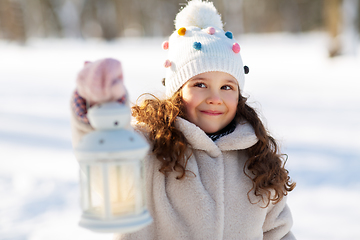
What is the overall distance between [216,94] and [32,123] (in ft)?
12.7

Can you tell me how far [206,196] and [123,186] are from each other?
21.5 inches

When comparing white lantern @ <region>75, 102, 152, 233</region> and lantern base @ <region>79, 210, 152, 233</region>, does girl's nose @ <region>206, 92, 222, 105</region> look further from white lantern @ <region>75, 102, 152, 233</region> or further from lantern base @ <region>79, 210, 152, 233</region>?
lantern base @ <region>79, 210, 152, 233</region>

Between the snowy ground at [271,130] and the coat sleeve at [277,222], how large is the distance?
455 millimetres

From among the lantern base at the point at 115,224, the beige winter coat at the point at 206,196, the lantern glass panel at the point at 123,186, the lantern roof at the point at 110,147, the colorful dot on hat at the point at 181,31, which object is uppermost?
the colorful dot on hat at the point at 181,31

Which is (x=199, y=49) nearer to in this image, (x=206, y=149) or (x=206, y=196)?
(x=206, y=149)

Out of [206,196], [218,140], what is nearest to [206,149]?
[218,140]

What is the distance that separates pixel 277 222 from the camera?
80.8 inches

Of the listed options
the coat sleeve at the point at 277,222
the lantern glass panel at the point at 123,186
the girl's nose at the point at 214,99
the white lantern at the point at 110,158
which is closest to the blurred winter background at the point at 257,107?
the girl's nose at the point at 214,99

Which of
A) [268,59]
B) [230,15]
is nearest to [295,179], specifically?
[268,59]

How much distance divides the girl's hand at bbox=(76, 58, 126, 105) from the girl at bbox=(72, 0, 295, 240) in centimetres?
60

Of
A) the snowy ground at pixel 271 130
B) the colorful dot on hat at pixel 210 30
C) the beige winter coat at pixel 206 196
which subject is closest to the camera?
the beige winter coat at pixel 206 196

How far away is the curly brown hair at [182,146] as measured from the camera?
1.77 meters

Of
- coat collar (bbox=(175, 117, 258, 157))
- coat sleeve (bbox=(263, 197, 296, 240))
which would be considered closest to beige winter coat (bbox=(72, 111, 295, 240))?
coat collar (bbox=(175, 117, 258, 157))

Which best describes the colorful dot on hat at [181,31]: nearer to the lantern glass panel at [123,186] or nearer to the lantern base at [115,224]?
the lantern glass panel at [123,186]
